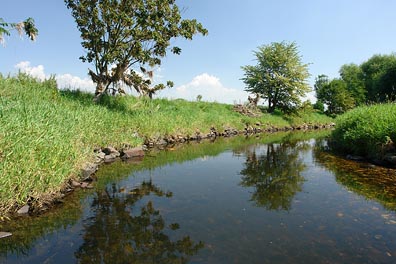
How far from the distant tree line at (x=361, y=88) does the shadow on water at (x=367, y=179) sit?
36.1m

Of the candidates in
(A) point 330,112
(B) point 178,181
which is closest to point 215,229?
(B) point 178,181

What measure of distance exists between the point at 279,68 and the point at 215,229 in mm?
41993

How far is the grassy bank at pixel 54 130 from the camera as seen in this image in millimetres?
6617

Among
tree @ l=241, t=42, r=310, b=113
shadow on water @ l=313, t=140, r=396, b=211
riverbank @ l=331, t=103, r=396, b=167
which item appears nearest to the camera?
shadow on water @ l=313, t=140, r=396, b=211

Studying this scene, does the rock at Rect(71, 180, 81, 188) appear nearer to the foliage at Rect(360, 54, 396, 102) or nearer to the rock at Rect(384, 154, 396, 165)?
the rock at Rect(384, 154, 396, 165)

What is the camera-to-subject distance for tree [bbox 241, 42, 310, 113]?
141ft

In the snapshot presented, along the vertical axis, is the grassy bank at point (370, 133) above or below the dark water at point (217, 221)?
above

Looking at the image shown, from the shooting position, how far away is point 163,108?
27141 mm

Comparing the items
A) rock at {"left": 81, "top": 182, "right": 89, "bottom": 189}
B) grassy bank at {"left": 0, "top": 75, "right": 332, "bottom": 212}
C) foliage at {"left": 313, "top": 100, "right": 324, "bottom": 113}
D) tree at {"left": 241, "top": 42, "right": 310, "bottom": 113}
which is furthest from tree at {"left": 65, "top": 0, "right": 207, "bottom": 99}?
foliage at {"left": 313, "top": 100, "right": 324, "bottom": 113}

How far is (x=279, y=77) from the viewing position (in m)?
42.1

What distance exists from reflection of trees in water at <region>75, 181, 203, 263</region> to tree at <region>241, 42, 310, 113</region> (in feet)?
127

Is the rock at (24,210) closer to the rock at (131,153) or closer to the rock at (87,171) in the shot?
the rock at (87,171)

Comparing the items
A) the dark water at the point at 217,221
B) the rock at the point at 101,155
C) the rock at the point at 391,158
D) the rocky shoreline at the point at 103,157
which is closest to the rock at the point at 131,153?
the rocky shoreline at the point at 103,157

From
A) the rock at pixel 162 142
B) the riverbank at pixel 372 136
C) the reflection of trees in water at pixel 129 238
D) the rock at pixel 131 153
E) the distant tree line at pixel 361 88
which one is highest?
the distant tree line at pixel 361 88
